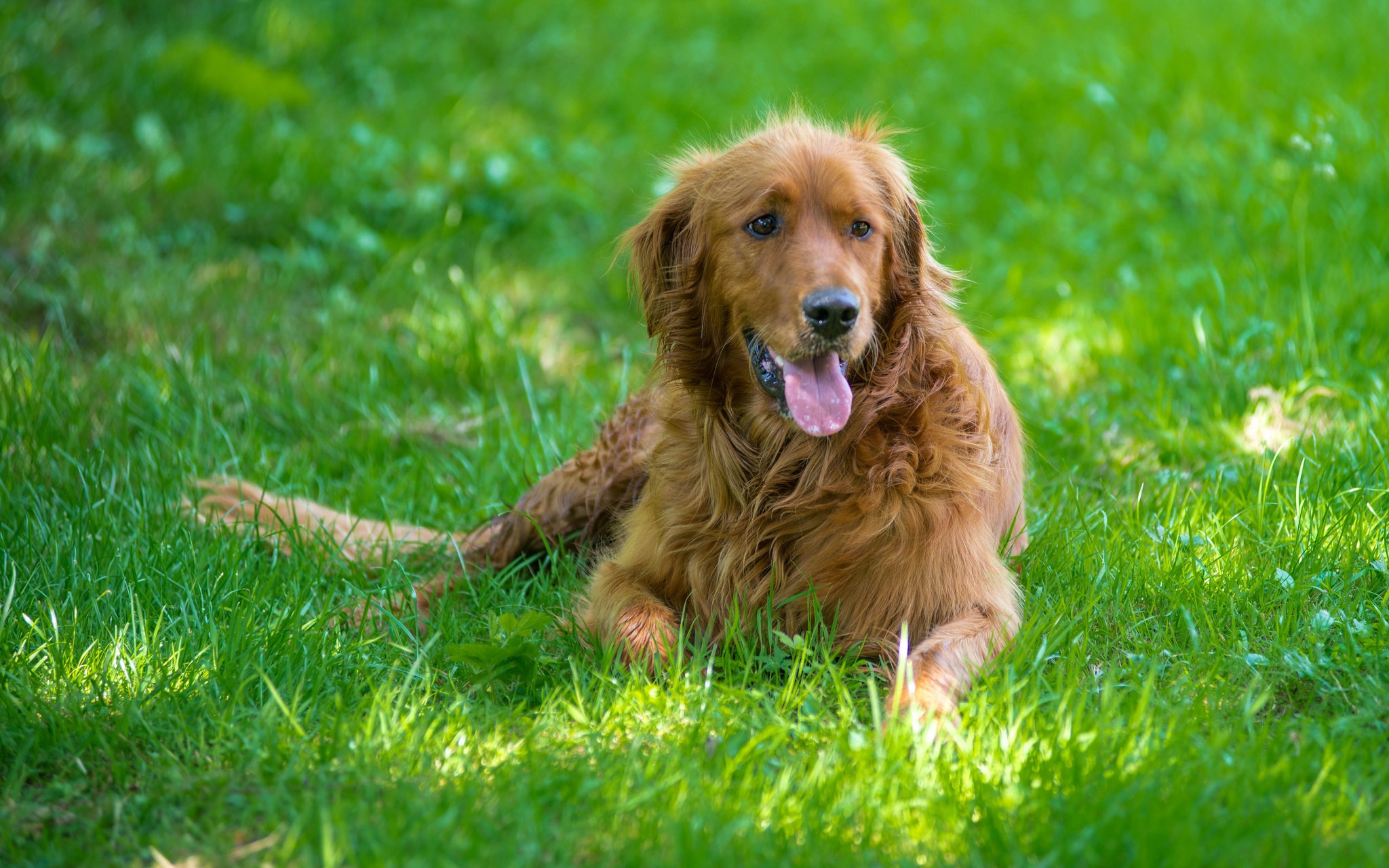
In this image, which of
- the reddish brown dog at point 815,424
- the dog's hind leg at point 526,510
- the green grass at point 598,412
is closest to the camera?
the green grass at point 598,412

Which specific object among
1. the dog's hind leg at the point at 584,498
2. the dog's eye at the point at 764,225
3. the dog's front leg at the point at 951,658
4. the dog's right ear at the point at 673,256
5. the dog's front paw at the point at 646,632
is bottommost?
the dog's hind leg at the point at 584,498

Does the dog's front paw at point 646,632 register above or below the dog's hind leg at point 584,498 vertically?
above

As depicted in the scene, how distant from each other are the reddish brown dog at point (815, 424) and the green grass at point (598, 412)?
0.17 metres

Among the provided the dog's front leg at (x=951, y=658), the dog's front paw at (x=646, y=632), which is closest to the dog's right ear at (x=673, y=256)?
the dog's front paw at (x=646, y=632)

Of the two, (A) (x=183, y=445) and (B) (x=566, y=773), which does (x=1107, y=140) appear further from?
(B) (x=566, y=773)

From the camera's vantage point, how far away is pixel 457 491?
13.5 ft

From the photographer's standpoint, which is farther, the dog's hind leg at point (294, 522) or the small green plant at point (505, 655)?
the dog's hind leg at point (294, 522)

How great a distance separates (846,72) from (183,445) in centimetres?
557

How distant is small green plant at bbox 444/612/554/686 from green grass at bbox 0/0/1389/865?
0.04m

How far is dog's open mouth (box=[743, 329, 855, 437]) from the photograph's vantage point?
9.23ft

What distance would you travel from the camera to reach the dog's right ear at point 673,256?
3.14 m

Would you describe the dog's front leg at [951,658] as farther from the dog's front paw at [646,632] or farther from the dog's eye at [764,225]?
the dog's eye at [764,225]

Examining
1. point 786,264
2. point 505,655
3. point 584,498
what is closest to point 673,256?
point 786,264

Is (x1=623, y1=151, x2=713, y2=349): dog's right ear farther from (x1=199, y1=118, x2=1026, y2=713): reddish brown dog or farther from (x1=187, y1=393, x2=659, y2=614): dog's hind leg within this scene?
(x1=187, y1=393, x2=659, y2=614): dog's hind leg
